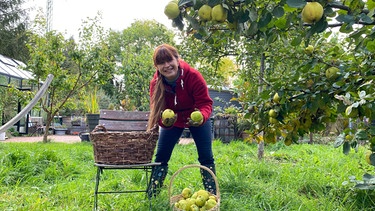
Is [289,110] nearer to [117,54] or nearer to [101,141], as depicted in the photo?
[101,141]

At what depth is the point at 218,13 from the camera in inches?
42.4

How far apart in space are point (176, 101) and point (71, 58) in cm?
653

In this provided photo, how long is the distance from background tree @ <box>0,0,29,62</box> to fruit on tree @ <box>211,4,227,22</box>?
61.0 feet

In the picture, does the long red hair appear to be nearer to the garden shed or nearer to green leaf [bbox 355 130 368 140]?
green leaf [bbox 355 130 368 140]

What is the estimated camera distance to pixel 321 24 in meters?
1.06

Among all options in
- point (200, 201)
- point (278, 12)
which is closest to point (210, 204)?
point (200, 201)

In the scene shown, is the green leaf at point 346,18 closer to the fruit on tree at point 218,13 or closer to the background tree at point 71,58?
the fruit on tree at point 218,13

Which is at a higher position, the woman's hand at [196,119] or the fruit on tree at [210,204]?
the woman's hand at [196,119]

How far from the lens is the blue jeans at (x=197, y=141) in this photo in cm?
273

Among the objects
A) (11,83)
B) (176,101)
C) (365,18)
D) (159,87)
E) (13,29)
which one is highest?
(13,29)

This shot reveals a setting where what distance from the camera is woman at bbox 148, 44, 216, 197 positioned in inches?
97.6

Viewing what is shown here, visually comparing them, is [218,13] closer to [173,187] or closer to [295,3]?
[295,3]

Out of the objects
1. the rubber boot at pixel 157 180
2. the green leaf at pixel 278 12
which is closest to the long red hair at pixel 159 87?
the rubber boot at pixel 157 180

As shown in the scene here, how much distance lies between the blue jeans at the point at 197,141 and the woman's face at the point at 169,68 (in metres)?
0.50
